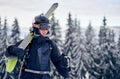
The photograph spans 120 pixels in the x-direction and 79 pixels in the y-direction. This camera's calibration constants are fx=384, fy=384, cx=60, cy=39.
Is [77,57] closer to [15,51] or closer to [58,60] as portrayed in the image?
[58,60]

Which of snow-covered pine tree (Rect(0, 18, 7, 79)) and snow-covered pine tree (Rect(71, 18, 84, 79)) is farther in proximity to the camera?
snow-covered pine tree (Rect(71, 18, 84, 79))

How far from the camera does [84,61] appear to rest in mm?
66562

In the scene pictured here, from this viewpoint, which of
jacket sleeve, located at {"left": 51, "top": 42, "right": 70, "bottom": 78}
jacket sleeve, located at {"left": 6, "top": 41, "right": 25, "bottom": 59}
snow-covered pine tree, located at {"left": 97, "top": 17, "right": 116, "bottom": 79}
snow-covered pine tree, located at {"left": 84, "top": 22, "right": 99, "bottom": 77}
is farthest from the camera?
snow-covered pine tree, located at {"left": 97, "top": 17, "right": 116, "bottom": 79}

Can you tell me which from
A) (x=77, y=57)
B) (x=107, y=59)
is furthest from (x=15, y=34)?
(x=107, y=59)

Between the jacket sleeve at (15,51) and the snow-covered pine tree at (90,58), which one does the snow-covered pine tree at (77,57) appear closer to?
the snow-covered pine tree at (90,58)

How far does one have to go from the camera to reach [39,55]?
818cm

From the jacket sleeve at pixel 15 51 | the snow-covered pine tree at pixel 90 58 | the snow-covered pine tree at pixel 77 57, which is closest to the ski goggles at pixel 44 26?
the jacket sleeve at pixel 15 51

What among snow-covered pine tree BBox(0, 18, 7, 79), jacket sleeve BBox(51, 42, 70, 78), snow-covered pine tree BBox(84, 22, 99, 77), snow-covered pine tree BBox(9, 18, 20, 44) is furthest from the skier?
snow-covered pine tree BBox(84, 22, 99, 77)

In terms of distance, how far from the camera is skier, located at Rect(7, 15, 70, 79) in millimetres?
8117

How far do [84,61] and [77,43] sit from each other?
12.5 feet

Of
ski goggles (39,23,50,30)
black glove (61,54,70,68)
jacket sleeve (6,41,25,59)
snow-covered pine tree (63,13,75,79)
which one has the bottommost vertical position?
snow-covered pine tree (63,13,75,79)

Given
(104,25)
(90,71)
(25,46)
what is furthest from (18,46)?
(104,25)

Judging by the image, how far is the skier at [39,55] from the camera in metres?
8.12

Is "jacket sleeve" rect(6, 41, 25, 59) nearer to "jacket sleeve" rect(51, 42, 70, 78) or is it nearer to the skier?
the skier
